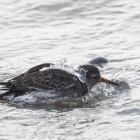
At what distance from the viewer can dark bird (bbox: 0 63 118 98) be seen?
883 centimetres

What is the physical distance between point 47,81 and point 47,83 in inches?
1.2

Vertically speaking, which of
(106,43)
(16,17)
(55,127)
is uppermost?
(16,17)

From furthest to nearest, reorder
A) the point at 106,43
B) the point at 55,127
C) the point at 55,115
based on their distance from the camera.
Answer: the point at 106,43
the point at 55,115
the point at 55,127

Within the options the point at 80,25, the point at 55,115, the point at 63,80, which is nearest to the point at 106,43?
the point at 80,25

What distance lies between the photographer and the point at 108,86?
963cm

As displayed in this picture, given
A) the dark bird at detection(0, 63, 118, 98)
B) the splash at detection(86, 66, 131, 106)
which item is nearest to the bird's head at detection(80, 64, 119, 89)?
the splash at detection(86, 66, 131, 106)

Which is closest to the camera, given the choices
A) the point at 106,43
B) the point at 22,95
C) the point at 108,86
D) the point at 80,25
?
the point at 22,95

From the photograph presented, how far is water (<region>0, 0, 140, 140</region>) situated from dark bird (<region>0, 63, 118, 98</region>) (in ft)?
0.79

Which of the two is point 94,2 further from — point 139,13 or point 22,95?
point 22,95

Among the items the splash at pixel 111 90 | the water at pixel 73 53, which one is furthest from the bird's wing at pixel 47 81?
the splash at pixel 111 90

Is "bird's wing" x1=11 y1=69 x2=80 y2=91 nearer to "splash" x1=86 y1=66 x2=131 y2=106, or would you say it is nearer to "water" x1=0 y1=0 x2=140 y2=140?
"water" x1=0 y1=0 x2=140 y2=140

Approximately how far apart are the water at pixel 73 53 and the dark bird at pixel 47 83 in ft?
0.79

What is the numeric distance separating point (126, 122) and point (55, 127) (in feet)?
3.08

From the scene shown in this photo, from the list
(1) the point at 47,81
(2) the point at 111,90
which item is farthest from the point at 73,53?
(1) the point at 47,81
